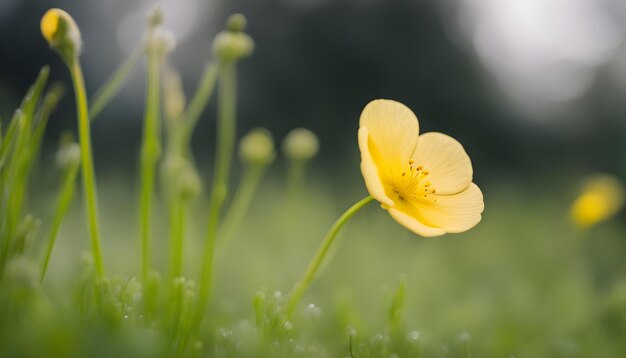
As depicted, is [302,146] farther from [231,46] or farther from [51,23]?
[51,23]

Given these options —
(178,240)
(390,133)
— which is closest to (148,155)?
(178,240)

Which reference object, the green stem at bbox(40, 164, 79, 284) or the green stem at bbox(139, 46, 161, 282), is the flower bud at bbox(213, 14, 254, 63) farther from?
the green stem at bbox(40, 164, 79, 284)

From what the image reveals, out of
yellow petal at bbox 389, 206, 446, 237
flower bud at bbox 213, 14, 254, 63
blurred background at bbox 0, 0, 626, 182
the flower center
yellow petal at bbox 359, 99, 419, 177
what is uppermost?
flower bud at bbox 213, 14, 254, 63

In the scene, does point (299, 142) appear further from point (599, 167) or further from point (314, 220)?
point (599, 167)

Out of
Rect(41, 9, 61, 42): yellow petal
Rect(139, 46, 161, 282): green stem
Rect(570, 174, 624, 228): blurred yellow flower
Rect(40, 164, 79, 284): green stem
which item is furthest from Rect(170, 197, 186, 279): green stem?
Rect(570, 174, 624, 228): blurred yellow flower

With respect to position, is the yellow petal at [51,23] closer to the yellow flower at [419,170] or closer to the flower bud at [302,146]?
the yellow flower at [419,170]

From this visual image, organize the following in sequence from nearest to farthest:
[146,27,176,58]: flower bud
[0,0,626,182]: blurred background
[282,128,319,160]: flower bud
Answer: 1. [146,27,176,58]: flower bud
2. [282,128,319,160]: flower bud
3. [0,0,626,182]: blurred background
